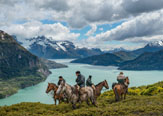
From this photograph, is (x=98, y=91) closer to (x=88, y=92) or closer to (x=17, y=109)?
(x=88, y=92)

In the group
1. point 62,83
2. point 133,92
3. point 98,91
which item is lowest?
point 133,92

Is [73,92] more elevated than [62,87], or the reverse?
[62,87]

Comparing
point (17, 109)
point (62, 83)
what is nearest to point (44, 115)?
point (62, 83)

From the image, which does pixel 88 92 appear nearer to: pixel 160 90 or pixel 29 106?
pixel 29 106

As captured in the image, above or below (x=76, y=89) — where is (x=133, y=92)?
below

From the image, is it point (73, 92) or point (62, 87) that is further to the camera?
point (73, 92)

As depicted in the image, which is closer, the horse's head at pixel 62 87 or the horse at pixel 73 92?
the horse's head at pixel 62 87

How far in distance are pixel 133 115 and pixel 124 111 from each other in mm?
1487

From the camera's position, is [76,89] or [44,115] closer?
[44,115]

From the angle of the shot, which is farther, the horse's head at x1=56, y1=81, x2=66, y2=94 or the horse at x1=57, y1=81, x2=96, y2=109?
the horse at x1=57, y1=81, x2=96, y2=109

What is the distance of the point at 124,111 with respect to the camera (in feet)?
51.3

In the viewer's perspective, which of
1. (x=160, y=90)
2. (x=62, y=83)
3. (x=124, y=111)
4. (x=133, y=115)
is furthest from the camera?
(x=160, y=90)

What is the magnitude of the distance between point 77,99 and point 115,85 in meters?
7.77

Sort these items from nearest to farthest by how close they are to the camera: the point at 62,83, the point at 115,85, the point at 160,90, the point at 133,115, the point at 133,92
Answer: the point at 133,115 < the point at 62,83 < the point at 115,85 < the point at 160,90 < the point at 133,92
